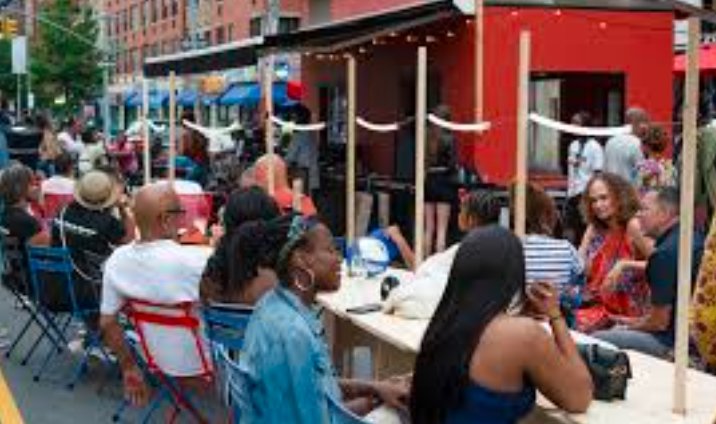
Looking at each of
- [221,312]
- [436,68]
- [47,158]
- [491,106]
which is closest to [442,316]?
[221,312]

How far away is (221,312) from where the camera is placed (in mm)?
5293

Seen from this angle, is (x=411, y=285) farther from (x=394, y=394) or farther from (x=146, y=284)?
(x=394, y=394)

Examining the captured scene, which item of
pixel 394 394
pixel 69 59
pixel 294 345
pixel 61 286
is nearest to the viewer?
pixel 294 345

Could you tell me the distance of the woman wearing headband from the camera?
3.54 m

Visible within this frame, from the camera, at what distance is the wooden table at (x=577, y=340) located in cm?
410

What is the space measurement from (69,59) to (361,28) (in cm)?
5213

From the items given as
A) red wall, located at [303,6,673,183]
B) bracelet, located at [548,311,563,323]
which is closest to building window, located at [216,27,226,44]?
red wall, located at [303,6,673,183]

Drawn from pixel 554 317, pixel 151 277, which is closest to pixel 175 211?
pixel 151 277

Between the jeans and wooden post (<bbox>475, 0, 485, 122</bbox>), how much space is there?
7.88m

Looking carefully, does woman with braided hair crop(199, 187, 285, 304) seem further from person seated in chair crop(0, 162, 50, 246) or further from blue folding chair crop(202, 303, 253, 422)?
person seated in chair crop(0, 162, 50, 246)

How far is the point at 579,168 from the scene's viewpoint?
14117 millimetres

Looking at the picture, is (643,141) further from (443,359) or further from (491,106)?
(443,359)

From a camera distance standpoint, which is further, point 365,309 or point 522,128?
point 365,309

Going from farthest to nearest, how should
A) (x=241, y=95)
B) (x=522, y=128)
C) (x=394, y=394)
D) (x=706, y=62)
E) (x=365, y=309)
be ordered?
(x=241, y=95) → (x=706, y=62) → (x=365, y=309) → (x=522, y=128) → (x=394, y=394)
